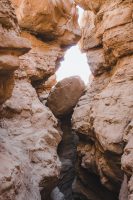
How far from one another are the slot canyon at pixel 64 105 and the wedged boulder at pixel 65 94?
4cm

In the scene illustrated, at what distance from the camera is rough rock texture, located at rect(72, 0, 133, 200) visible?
27.7ft

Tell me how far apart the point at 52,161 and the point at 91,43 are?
6431 mm

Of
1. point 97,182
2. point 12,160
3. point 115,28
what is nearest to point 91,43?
point 115,28

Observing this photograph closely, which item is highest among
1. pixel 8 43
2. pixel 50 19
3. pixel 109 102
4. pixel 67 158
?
pixel 50 19

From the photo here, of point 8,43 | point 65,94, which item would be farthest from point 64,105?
point 8,43

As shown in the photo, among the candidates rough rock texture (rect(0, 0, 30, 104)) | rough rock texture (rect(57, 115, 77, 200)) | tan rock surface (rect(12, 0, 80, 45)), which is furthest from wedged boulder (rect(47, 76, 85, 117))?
rough rock texture (rect(0, 0, 30, 104))

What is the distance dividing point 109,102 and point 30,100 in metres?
2.97

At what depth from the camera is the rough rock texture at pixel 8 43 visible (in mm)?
5820

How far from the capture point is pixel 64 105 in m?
13.3

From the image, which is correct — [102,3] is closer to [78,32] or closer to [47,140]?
[78,32]

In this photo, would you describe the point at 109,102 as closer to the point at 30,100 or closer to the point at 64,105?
the point at 30,100

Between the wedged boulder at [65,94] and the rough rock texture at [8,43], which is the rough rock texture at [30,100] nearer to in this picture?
the rough rock texture at [8,43]

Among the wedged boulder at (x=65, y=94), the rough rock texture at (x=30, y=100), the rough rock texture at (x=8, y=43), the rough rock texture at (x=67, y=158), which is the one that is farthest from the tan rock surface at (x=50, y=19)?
the rough rock texture at (x=8, y=43)

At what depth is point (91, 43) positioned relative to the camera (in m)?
13.2
